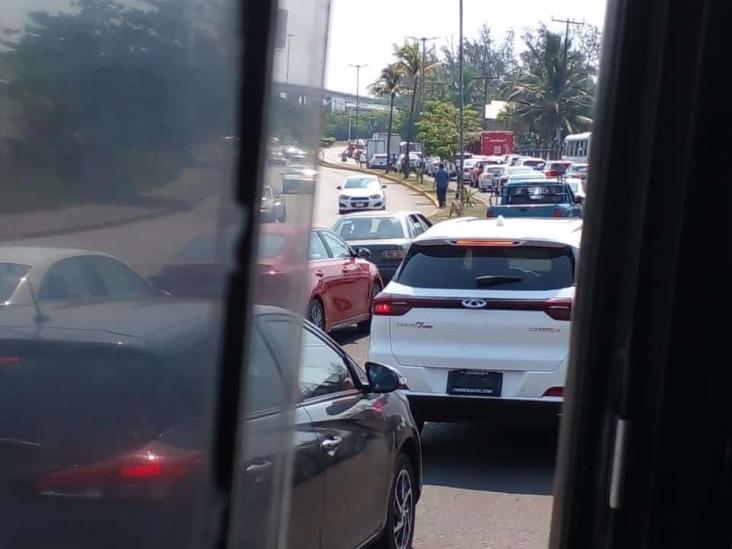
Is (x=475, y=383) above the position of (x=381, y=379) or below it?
below

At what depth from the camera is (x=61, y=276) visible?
167 cm

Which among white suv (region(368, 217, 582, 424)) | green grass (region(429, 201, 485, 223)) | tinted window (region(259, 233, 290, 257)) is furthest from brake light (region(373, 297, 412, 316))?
green grass (region(429, 201, 485, 223))

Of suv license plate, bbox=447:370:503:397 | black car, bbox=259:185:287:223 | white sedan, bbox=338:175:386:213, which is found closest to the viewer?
black car, bbox=259:185:287:223

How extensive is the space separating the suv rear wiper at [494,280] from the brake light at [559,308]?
13.9 inches

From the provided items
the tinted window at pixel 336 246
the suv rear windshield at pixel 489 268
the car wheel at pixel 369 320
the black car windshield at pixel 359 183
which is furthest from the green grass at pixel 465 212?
the suv rear windshield at pixel 489 268

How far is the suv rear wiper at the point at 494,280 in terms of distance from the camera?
7.72 m

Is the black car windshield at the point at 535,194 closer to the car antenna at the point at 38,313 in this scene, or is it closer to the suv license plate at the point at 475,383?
the suv license plate at the point at 475,383

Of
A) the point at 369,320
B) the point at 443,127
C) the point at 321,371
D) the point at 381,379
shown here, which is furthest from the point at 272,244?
the point at 443,127

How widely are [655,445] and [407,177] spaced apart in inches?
1925

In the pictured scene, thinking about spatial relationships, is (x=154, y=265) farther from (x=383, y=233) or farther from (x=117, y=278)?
(x=383, y=233)

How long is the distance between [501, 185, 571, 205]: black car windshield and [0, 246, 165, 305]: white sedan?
65.4 feet

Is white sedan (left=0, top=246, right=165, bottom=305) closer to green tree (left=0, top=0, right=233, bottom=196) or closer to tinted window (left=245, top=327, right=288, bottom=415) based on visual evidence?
green tree (left=0, top=0, right=233, bottom=196)

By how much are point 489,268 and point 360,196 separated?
88.9ft

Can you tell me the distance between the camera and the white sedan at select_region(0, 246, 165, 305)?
5.32 ft
